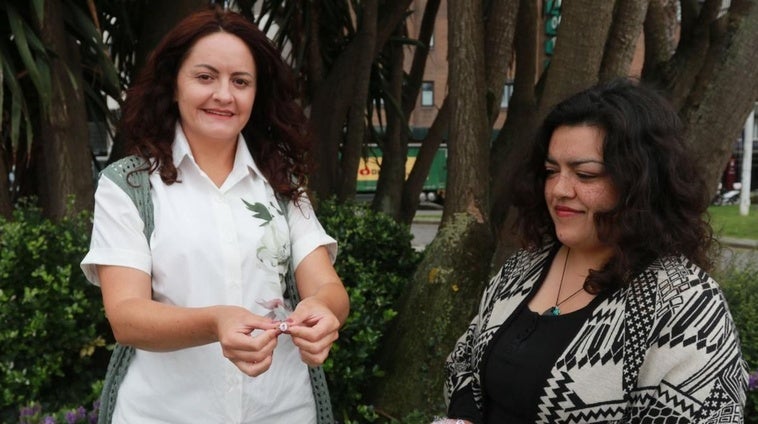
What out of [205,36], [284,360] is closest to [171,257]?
[284,360]

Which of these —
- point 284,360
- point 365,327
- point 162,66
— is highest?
point 162,66

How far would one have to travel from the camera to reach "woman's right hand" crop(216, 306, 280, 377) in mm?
1358

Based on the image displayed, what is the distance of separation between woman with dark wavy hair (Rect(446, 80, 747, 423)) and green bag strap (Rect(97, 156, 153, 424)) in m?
0.88

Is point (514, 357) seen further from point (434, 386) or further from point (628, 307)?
point (434, 386)

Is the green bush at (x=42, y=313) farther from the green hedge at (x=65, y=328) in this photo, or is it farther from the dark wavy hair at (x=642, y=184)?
the dark wavy hair at (x=642, y=184)

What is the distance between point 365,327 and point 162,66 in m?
1.77

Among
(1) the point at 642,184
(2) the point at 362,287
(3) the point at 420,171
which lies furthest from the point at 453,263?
(3) the point at 420,171

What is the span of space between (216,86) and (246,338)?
608mm

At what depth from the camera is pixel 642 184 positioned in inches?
64.4

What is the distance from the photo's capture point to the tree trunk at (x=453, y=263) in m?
3.17

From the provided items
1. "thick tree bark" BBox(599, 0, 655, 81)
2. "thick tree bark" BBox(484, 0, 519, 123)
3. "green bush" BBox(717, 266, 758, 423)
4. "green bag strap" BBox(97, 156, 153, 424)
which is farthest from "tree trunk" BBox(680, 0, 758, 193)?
"green bag strap" BBox(97, 156, 153, 424)

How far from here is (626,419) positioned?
1.65 meters

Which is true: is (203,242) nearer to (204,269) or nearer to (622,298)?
(204,269)

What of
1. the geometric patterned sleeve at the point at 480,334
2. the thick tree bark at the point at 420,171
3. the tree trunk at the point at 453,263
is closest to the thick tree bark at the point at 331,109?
the thick tree bark at the point at 420,171
